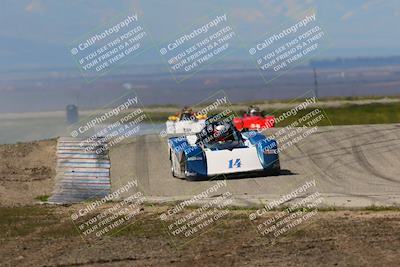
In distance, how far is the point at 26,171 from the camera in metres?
29.9

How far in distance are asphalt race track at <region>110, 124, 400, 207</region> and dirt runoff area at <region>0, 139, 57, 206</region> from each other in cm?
246

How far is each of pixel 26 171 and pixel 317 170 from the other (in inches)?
437

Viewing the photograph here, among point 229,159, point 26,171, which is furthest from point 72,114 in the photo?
point 229,159

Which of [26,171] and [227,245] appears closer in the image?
[227,245]

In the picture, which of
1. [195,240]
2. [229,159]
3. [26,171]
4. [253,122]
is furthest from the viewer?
[253,122]

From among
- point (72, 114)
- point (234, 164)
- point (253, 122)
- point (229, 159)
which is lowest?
point (234, 164)

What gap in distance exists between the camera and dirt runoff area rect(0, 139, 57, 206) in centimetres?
2462

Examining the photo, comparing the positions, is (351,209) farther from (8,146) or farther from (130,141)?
(8,146)

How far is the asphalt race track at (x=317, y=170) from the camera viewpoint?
2116cm

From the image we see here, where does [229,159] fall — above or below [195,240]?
above

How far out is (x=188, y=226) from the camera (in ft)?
54.1

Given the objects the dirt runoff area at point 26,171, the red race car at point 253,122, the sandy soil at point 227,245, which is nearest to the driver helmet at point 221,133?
the dirt runoff area at point 26,171

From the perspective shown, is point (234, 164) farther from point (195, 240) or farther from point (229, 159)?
point (195, 240)

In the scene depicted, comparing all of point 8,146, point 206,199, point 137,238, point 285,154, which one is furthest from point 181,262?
point 8,146
